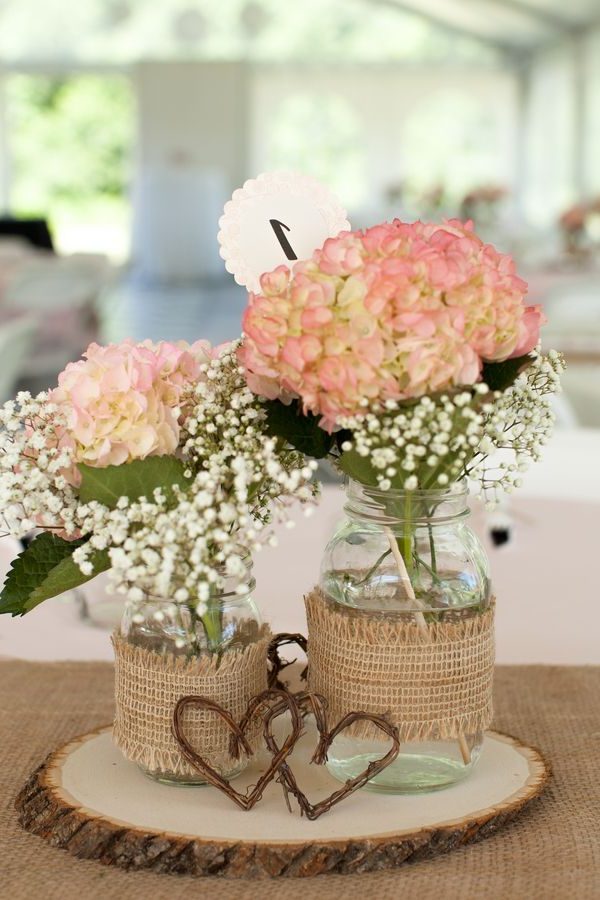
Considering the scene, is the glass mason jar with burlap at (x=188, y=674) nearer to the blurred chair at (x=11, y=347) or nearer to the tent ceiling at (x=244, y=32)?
the blurred chair at (x=11, y=347)

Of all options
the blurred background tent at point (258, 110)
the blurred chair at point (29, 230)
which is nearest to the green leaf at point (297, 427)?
the blurred chair at point (29, 230)

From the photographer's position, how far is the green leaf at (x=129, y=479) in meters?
0.68

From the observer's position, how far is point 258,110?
14.6m

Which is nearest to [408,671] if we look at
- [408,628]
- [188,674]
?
[408,628]

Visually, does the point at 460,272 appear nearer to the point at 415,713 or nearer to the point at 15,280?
the point at 415,713

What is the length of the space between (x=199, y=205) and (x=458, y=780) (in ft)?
44.2

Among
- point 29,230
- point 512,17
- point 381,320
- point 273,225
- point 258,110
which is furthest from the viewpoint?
point 258,110

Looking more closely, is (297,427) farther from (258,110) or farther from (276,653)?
(258,110)

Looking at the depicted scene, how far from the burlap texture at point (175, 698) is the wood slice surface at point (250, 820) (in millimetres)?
22

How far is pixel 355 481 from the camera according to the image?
28.3 inches

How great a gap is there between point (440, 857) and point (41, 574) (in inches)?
11.0

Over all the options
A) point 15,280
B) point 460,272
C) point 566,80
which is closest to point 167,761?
point 460,272

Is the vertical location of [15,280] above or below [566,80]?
below

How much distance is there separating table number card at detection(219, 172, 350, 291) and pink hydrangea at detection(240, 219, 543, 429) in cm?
10
